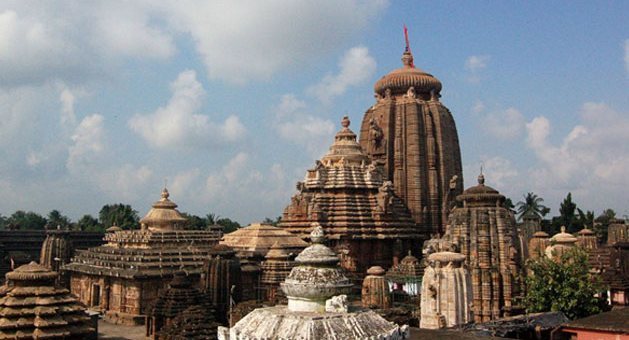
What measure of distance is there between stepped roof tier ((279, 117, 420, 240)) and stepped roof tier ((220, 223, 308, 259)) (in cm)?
373

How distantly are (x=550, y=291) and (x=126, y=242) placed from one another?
2724cm

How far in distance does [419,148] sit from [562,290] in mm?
27594

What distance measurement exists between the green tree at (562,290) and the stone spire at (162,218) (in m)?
25.9

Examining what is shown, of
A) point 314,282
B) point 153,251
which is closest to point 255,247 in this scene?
point 153,251

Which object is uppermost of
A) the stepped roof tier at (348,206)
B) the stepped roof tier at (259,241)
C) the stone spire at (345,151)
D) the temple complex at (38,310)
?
the stone spire at (345,151)

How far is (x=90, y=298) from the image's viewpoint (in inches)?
1515

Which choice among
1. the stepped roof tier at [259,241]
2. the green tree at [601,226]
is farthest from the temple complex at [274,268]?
the green tree at [601,226]

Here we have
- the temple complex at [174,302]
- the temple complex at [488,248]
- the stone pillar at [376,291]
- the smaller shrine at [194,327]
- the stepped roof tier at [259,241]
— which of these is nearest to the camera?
the smaller shrine at [194,327]

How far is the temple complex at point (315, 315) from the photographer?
8133 millimetres

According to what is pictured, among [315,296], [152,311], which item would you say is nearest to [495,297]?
[152,311]

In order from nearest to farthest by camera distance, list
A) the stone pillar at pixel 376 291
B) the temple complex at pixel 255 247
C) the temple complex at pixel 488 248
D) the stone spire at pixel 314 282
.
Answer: the stone spire at pixel 314 282 < the temple complex at pixel 488 248 < the stone pillar at pixel 376 291 < the temple complex at pixel 255 247

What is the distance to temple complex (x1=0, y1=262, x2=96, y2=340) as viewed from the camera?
17.5m

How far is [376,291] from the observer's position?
3023 centimetres

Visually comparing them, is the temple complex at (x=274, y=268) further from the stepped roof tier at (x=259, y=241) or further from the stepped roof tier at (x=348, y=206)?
the stepped roof tier at (x=348, y=206)
